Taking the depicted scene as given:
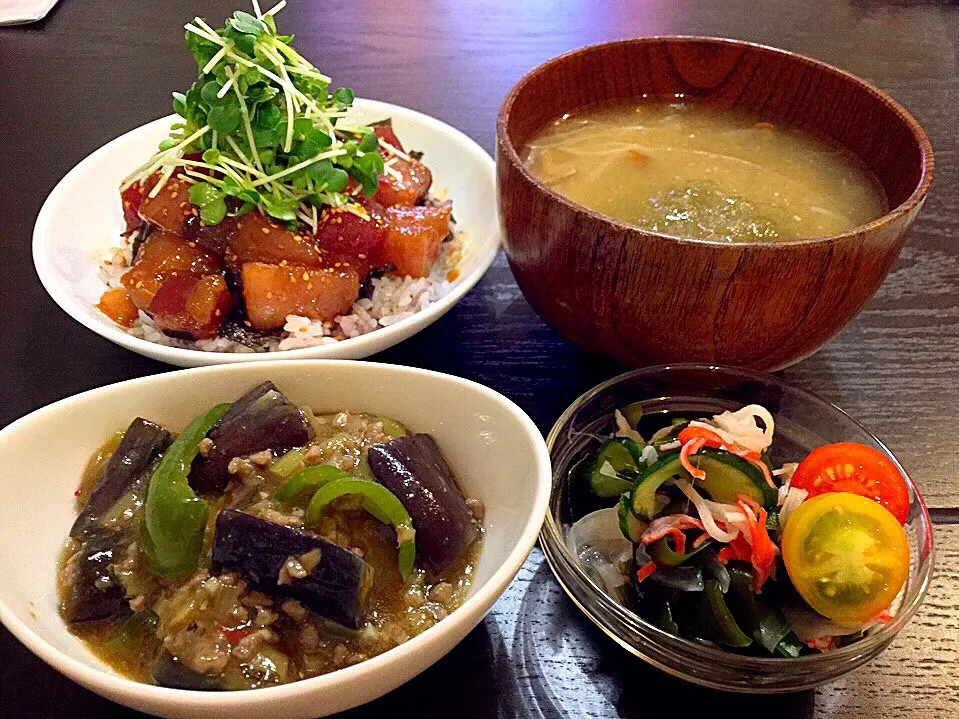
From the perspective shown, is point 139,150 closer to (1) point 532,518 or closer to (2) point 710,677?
(1) point 532,518

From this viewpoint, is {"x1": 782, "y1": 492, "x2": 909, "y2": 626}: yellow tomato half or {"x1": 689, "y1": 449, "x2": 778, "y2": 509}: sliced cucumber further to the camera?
{"x1": 689, "y1": 449, "x2": 778, "y2": 509}: sliced cucumber

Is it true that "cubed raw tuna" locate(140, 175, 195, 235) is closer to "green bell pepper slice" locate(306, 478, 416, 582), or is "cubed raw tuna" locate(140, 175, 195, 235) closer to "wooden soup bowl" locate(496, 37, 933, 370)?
"wooden soup bowl" locate(496, 37, 933, 370)

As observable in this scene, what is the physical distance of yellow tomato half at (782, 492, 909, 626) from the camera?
110 cm

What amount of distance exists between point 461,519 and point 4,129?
7.09ft

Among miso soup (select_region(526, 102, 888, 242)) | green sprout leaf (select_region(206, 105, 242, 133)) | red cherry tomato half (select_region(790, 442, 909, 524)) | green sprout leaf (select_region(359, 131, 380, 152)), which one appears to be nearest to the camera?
red cherry tomato half (select_region(790, 442, 909, 524))

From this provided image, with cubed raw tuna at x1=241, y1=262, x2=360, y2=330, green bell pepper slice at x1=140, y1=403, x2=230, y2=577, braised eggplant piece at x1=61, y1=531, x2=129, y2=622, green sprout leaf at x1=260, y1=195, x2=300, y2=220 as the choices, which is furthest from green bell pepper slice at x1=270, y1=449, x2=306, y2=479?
green sprout leaf at x1=260, y1=195, x2=300, y2=220

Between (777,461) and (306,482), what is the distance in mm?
837

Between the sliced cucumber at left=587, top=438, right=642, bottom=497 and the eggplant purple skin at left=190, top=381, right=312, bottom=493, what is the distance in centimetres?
48

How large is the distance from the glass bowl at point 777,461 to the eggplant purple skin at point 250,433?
42 centimetres

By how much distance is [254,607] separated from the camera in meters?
1.08

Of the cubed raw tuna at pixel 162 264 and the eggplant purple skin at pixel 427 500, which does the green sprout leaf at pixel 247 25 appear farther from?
the eggplant purple skin at pixel 427 500

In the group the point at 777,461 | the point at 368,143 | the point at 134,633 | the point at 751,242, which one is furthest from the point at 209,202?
the point at 777,461

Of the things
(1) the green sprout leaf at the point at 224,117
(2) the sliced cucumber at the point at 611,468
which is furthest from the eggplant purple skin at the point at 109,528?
(1) the green sprout leaf at the point at 224,117

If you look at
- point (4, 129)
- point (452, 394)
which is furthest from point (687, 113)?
point (4, 129)
